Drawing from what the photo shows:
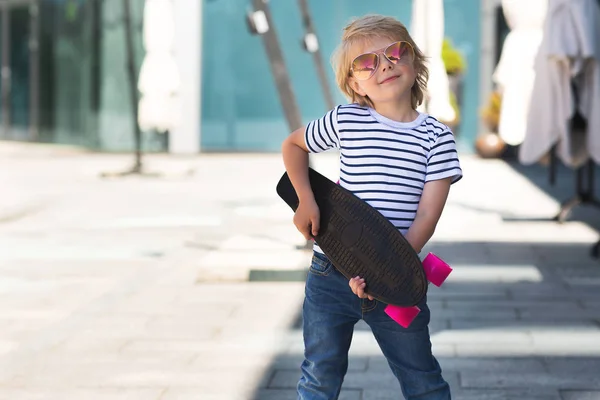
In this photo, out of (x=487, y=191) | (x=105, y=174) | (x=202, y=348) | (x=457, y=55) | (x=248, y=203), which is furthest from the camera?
(x=457, y=55)

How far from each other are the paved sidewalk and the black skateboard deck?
1.25 m

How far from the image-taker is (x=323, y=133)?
272 cm

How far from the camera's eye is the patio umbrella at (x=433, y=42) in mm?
10922

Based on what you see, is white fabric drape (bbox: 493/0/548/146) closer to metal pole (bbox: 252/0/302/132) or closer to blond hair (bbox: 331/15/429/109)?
metal pole (bbox: 252/0/302/132)

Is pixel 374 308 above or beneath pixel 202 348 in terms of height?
above

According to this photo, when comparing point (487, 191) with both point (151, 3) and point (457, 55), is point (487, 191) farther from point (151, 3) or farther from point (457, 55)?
point (457, 55)

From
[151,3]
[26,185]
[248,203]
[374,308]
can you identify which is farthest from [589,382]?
[151,3]

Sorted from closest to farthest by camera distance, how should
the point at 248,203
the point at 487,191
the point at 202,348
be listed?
the point at 202,348 → the point at 248,203 → the point at 487,191

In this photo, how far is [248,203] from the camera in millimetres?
11211

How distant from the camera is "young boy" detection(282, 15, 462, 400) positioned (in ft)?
8.67

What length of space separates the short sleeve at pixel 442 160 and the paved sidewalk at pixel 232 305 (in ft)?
4.49

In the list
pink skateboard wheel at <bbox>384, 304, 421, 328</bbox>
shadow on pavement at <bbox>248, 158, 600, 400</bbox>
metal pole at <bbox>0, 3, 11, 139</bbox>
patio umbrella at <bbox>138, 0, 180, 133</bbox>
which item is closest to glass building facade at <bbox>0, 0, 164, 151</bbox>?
metal pole at <bbox>0, 3, 11, 139</bbox>

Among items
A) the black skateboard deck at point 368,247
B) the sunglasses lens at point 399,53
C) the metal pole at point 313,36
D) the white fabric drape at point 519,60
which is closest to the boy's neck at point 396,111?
the sunglasses lens at point 399,53

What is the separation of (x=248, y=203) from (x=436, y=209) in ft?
28.3
